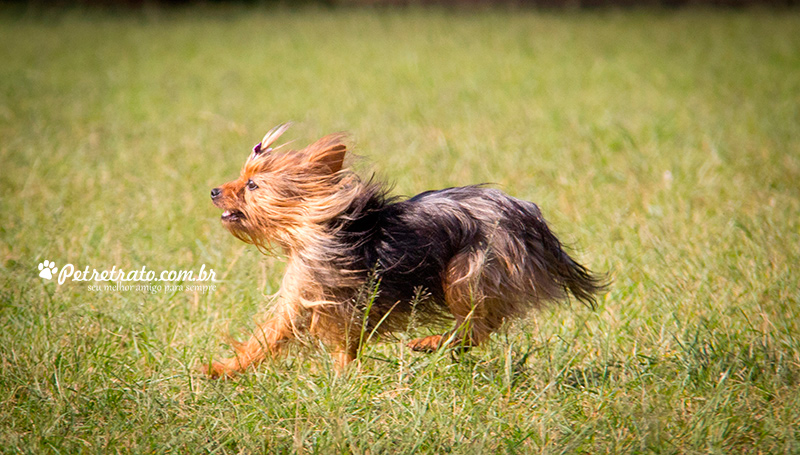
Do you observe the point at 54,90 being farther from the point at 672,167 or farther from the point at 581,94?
the point at 672,167

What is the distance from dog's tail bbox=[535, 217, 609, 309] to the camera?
3094 millimetres

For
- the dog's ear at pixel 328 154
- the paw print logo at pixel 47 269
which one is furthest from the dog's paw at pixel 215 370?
the paw print logo at pixel 47 269

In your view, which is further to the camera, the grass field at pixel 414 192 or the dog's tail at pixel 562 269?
the dog's tail at pixel 562 269

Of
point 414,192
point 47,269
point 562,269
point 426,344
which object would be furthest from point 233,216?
point 414,192

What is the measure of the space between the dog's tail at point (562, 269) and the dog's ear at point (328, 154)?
0.82 meters

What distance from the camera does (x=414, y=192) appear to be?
5562 mm

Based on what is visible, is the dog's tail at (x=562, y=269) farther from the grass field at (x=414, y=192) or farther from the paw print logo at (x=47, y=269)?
the paw print logo at (x=47, y=269)

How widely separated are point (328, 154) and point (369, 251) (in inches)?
16.7

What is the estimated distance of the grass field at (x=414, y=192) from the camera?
8.72 feet

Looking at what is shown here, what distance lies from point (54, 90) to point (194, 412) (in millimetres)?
8282

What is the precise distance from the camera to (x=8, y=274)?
12.8 feet

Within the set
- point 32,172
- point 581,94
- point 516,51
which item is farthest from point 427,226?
point 516,51

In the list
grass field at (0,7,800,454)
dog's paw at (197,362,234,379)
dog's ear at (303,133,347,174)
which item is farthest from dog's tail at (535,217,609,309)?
dog's paw at (197,362,234,379)

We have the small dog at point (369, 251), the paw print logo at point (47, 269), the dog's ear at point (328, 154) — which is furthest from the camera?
the paw print logo at point (47, 269)
